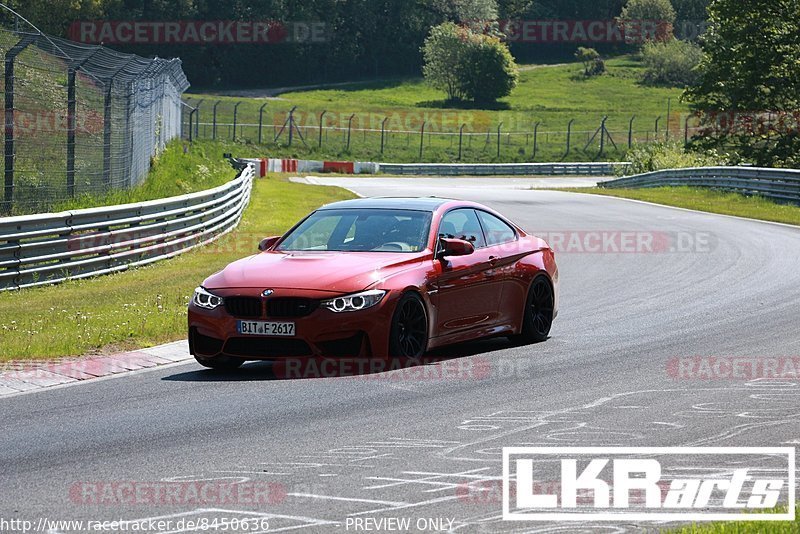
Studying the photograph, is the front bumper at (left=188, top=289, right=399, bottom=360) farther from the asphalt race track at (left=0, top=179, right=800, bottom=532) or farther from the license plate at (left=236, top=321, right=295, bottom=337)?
the asphalt race track at (left=0, top=179, right=800, bottom=532)

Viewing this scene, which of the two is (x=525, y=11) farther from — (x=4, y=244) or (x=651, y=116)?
(x=4, y=244)

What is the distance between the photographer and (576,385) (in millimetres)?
10195

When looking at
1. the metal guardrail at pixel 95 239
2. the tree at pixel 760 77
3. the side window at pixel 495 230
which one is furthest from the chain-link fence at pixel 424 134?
the side window at pixel 495 230

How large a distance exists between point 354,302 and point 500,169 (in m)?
63.9

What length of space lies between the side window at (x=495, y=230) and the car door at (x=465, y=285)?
9 centimetres

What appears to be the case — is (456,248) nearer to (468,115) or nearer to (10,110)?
(10,110)

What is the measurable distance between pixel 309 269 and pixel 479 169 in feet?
208

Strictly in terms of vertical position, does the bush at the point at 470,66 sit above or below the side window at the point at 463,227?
above

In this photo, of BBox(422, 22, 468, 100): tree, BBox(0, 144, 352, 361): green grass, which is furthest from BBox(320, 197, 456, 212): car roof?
BBox(422, 22, 468, 100): tree

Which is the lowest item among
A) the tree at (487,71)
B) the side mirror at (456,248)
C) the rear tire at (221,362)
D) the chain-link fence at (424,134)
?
the chain-link fence at (424,134)

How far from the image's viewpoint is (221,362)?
11.0 m

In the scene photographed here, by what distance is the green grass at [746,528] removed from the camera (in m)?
5.73

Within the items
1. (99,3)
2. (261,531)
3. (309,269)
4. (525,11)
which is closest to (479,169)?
(99,3)

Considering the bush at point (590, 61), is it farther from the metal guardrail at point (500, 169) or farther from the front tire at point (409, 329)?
the front tire at point (409, 329)
